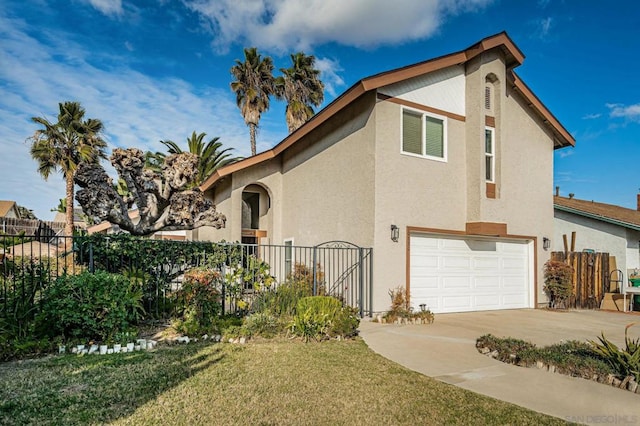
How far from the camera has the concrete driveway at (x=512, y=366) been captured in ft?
15.0

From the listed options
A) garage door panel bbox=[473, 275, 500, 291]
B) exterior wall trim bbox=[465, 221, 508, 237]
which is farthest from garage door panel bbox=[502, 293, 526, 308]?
exterior wall trim bbox=[465, 221, 508, 237]

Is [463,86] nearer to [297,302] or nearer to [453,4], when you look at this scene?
[453,4]

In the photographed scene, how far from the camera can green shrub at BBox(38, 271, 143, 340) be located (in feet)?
23.5

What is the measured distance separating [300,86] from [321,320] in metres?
21.4

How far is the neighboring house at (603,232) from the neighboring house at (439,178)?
197 inches

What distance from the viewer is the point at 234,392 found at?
4.87 metres

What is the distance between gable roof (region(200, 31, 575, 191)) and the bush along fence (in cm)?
421

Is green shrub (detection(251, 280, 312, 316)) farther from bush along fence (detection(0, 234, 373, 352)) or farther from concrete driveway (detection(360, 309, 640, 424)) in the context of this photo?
concrete driveway (detection(360, 309, 640, 424))

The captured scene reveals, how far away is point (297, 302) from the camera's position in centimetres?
905

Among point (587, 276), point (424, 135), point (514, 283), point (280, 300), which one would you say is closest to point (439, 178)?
point (424, 135)

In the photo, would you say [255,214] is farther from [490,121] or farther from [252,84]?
[252,84]

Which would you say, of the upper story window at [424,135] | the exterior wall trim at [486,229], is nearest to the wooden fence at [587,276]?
the exterior wall trim at [486,229]

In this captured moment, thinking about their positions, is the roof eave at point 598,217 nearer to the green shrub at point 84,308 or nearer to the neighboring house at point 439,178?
the neighboring house at point 439,178

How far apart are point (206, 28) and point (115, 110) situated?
477 cm
